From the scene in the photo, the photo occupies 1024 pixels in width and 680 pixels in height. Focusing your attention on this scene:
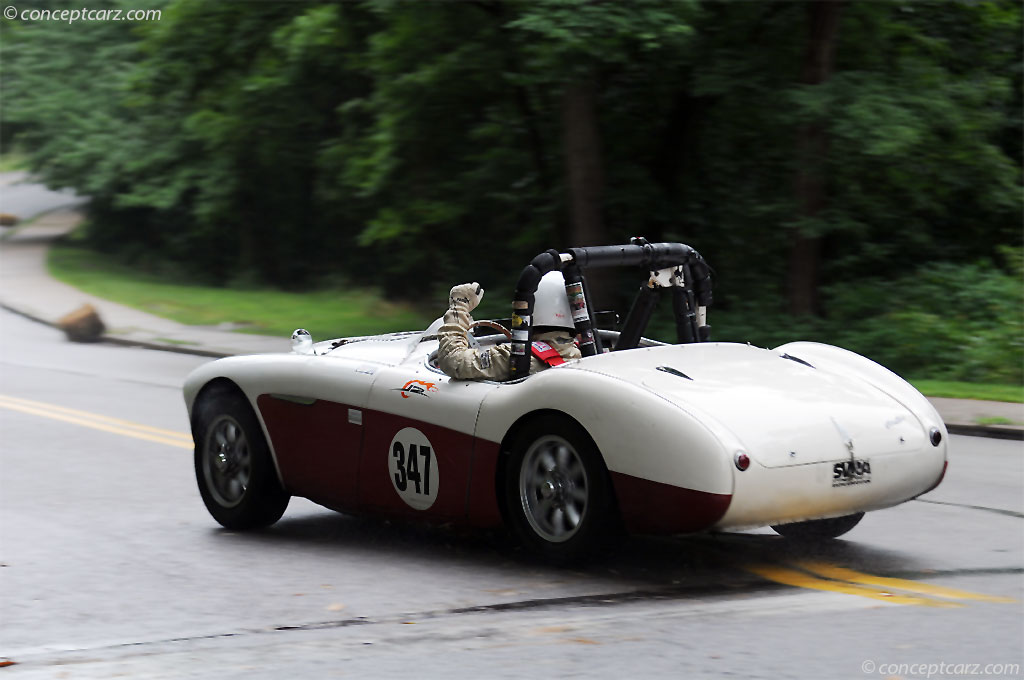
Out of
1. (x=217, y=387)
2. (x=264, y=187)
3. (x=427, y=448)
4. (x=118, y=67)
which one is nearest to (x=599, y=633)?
(x=427, y=448)

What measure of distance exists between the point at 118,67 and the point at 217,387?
103 feet

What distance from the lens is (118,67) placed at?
37.9m

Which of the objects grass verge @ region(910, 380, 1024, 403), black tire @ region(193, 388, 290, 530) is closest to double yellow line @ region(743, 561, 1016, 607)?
black tire @ region(193, 388, 290, 530)

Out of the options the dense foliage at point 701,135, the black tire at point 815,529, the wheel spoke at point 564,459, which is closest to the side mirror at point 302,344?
the wheel spoke at point 564,459

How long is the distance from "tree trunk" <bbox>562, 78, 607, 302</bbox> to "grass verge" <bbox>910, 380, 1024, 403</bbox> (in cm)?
548

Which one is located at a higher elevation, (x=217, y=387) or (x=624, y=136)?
(x=624, y=136)

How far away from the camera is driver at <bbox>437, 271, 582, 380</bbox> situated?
742 cm

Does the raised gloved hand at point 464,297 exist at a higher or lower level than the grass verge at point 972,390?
higher

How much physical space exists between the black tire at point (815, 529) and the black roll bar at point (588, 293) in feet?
3.62

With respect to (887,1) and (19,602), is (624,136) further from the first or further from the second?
(19,602)

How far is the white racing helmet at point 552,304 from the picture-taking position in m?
7.45

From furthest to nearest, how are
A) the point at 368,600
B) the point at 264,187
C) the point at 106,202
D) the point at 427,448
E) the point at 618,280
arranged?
the point at 106,202 < the point at 264,187 < the point at 618,280 < the point at 427,448 < the point at 368,600

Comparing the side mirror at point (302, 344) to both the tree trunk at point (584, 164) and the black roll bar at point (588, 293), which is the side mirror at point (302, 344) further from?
the tree trunk at point (584, 164)

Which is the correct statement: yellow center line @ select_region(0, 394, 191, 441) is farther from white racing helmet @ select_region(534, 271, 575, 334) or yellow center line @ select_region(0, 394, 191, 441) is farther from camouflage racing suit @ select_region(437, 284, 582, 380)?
white racing helmet @ select_region(534, 271, 575, 334)
